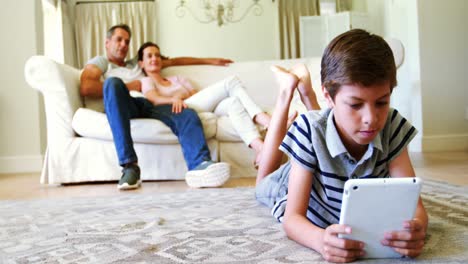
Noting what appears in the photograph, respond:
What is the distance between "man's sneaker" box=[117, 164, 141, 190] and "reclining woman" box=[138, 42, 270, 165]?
15.4 inches

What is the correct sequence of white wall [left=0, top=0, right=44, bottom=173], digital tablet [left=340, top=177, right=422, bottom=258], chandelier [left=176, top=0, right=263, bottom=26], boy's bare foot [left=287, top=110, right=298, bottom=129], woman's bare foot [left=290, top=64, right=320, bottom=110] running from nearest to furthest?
digital tablet [left=340, top=177, right=422, bottom=258] < woman's bare foot [left=290, top=64, right=320, bottom=110] < boy's bare foot [left=287, top=110, right=298, bottom=129] < white wall [left=0, top=0, right=44, bottom=173] < chandelier [left=176, top=0, right=263, bottom=26]

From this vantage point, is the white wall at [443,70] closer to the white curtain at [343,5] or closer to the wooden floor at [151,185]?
the wooden floor at [151,185]

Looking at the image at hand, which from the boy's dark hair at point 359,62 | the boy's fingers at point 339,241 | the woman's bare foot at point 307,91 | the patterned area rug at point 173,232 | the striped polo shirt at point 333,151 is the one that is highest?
the boy's dark hair at point 359,62

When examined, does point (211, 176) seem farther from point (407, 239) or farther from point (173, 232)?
point (407, 239)

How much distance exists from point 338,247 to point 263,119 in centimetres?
149

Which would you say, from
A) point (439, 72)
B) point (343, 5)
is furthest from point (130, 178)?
point (343, 5)

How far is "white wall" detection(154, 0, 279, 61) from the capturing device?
18.8 feet

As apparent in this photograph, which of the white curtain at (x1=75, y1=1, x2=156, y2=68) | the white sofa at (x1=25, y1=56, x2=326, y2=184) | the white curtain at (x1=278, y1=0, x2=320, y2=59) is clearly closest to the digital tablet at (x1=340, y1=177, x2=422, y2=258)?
the white sofa at (x1=25, y1=56, x2=326, y2=184)

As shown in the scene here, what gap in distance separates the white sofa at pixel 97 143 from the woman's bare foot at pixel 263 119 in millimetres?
185

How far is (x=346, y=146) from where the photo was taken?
82 centimetres

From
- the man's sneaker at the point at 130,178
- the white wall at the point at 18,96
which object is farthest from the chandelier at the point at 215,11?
the man's sneaker at the point at 130,178

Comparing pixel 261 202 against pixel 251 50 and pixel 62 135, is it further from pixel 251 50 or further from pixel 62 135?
pixel 251 50

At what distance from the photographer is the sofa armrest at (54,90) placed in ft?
7.82

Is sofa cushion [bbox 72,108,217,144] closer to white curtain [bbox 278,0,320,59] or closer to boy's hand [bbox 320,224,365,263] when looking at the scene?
boy's hand [bbox 320,224,365,263]
